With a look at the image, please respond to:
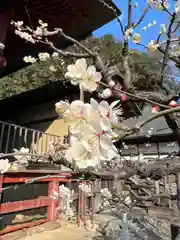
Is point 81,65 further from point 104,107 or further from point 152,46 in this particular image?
point 152,46

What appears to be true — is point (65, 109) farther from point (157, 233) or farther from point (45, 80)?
point (45, 80)

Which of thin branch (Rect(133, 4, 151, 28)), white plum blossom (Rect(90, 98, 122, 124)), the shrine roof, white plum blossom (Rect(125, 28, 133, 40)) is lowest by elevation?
white plum blossom (Rect(90, 98, 122, 124))

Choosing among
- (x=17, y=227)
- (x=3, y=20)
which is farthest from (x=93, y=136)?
(x=17, y=227)

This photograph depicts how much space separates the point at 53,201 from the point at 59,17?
4.12 metres

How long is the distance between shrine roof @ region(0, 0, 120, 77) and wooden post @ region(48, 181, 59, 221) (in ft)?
10.6

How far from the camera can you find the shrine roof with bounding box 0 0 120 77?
12.6ft

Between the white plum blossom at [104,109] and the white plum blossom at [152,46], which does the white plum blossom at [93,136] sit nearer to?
the white plum blossom at [104,109]

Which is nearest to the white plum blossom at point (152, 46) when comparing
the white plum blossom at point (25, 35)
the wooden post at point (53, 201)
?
the white plum blossom at point (25, 35)

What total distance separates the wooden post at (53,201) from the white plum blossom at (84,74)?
4.81 meters

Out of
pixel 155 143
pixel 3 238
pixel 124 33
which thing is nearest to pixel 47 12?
pixel 124 33

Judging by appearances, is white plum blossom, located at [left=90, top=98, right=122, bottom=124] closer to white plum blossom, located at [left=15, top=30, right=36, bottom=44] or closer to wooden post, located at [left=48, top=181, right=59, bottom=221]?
white plum blossom, located at [left=15, top=30, right=36, bottom=44]

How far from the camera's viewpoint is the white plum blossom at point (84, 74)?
2.95 feet

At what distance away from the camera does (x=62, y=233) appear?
4754 mm

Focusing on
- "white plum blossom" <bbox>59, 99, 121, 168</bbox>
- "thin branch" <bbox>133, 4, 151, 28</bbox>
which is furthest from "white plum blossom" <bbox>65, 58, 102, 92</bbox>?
"thin branch" <bbox>133, 4, 151, 28</bbox>
